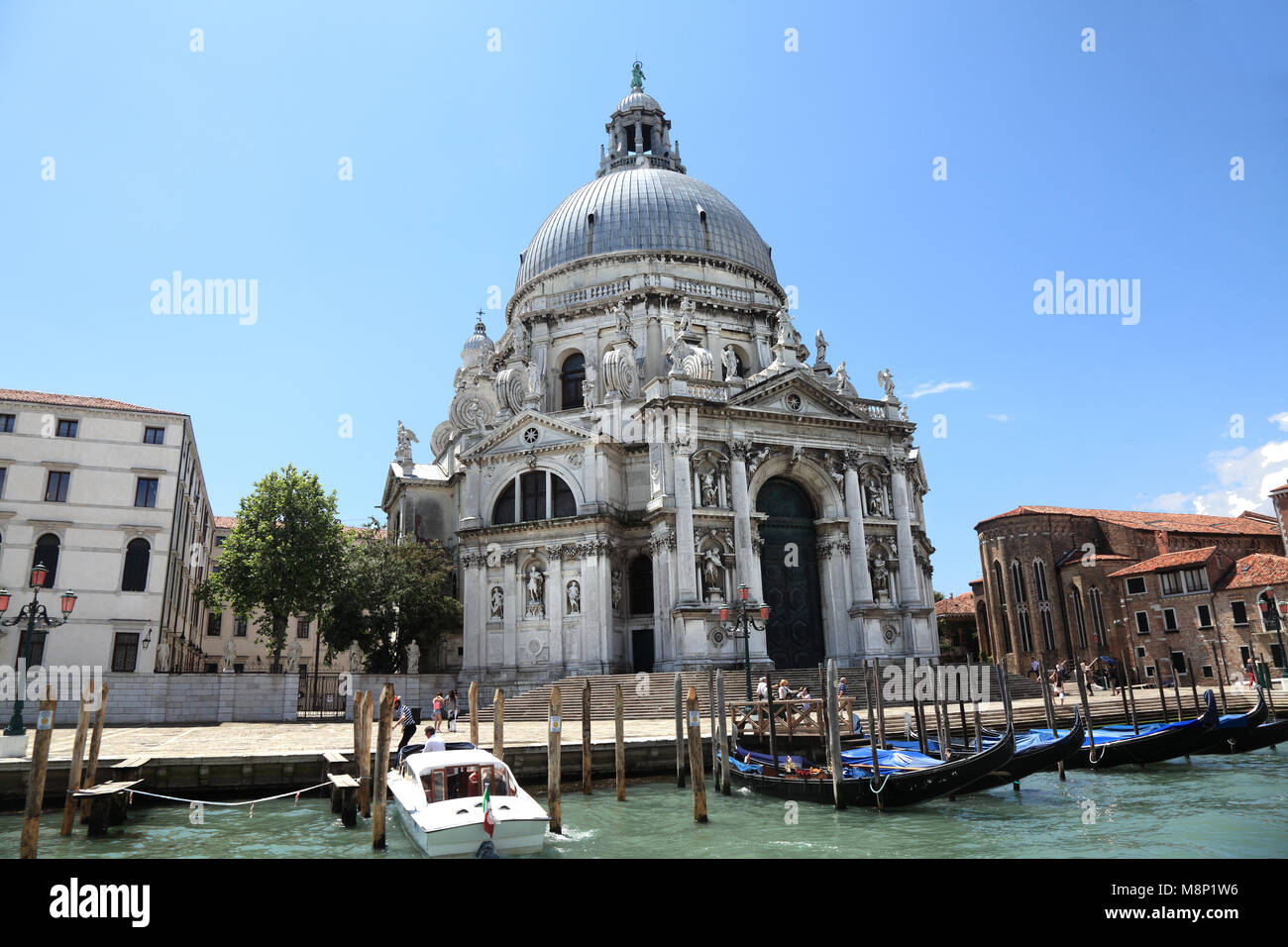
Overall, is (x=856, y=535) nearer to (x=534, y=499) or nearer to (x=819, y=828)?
(x=534, y=499)

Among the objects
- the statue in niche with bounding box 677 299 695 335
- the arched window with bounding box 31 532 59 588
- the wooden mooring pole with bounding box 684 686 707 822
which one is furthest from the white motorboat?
the statue in niche with bounding box 677 299 695 335

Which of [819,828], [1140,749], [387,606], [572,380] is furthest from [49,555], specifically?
[1140,749]

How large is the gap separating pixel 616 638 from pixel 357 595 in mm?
9209

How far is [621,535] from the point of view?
30734 millimetres

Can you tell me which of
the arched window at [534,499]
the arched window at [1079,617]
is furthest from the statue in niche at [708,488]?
the arched window at [1079,617]

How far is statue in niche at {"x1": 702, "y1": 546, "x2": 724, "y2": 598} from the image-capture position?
2828 centimetres

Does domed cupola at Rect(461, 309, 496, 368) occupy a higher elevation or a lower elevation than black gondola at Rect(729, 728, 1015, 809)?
higher

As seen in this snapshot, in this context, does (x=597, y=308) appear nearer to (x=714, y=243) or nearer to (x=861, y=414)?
(x=714, y=243)

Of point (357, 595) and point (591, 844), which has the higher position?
point (357, 595)

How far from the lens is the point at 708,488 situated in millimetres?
29125

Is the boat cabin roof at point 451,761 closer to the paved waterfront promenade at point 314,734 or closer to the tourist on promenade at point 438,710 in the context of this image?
the paved waterfront promenade at point 314,734

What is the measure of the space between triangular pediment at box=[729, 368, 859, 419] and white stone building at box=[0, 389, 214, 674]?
63.4 feet

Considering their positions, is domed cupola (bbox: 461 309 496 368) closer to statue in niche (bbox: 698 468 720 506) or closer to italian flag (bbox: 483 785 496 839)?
statue in niche (bbox: 698 468 720 506)
